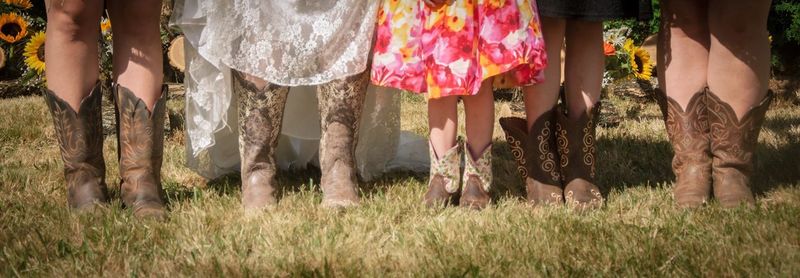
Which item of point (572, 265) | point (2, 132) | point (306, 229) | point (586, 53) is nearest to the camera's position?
point (572, 265)

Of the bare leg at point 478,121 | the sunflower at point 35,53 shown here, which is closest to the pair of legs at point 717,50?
the bare leg at point 478,121

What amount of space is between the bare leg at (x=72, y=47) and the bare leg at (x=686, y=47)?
1735mm

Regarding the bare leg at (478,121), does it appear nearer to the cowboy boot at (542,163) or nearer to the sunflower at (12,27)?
the cowboy boot at (542,163)

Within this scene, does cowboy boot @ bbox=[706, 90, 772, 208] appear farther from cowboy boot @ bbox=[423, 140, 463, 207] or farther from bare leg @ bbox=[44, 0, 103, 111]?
bare leg @ bbox=[44, 0, 103, 111]

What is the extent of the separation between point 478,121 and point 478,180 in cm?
19

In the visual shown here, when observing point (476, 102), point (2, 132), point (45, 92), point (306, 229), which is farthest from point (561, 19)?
point (2, 132)

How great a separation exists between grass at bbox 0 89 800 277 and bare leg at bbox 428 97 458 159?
0.68 ft

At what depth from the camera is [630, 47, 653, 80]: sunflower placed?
511cm

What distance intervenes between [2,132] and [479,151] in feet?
8.78

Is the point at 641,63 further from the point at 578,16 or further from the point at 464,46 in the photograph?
the point at 464,46

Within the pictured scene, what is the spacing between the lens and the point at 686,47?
94.0 inches

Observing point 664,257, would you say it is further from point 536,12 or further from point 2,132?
point 2,132

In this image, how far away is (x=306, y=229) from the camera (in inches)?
83.2

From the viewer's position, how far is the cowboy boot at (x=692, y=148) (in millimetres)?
2367
